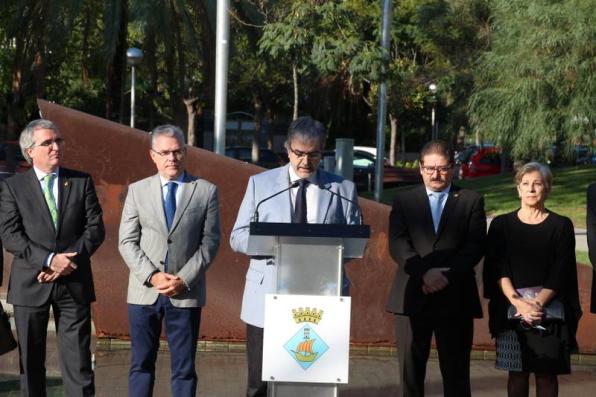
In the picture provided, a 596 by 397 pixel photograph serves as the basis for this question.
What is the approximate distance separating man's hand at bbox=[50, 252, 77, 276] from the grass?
574 inches

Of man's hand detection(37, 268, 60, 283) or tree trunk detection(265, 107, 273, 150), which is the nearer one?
man's hand detection(37, 268, 60, 283)

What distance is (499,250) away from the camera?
21.1ft

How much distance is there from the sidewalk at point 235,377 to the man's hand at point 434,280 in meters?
2.03

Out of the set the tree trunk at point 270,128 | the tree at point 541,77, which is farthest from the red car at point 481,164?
the tree trunk at point 270,128

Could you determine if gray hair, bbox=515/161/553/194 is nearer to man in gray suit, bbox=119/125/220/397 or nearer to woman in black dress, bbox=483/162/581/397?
woman in black dress, bbox=483/162/581/397

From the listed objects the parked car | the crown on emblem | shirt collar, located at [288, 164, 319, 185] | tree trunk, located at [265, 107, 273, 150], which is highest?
tree trunk, located at [265, 107, 273, 150]

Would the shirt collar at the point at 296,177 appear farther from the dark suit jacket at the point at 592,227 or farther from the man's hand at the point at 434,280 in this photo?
the dark suit jacket at the point at 592,227

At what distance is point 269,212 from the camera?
5.72m

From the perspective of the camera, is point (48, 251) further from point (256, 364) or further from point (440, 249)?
point (440, 249)

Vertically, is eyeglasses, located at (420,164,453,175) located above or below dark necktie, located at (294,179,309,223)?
above

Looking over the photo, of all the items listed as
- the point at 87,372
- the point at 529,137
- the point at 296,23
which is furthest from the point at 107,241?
the point at 529,137

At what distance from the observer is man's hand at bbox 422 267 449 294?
19.9 ft

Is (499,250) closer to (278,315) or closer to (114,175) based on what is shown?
(278,315)

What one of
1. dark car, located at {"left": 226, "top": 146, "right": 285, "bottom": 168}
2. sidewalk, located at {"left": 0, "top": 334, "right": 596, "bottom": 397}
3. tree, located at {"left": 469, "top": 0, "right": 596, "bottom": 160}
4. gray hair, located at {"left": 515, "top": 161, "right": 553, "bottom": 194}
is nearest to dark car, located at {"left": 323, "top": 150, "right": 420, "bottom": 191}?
dark car, located at {"left": 226, "top": 146, "right": 285, "bottom": 168}
